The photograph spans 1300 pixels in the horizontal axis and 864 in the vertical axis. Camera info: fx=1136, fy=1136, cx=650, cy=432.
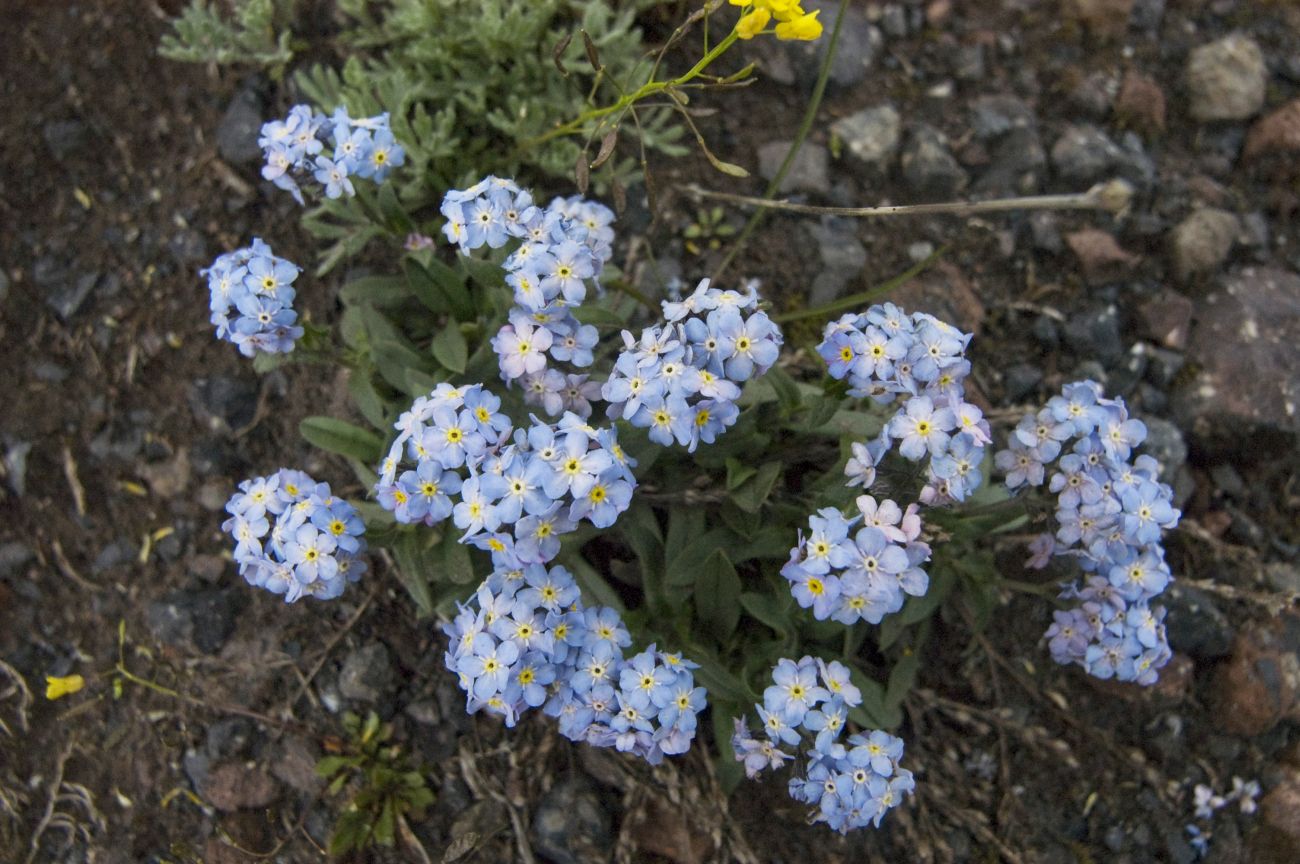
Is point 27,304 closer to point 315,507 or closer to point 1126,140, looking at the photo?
point 315,507

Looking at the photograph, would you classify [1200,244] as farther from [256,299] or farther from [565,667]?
[256,299]

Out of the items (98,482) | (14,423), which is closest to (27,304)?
(14,423)

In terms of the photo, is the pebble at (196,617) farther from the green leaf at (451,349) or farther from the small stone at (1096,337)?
the small stone at (1096,337)

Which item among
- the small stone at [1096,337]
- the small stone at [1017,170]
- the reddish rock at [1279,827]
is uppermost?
the small stone at [1017,170]

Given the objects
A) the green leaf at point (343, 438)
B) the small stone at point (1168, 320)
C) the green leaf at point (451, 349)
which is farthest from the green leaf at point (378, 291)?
the small stone at point (1168, 320)

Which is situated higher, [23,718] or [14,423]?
[14,423]

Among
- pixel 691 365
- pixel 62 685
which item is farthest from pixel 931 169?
pixel 62 685
